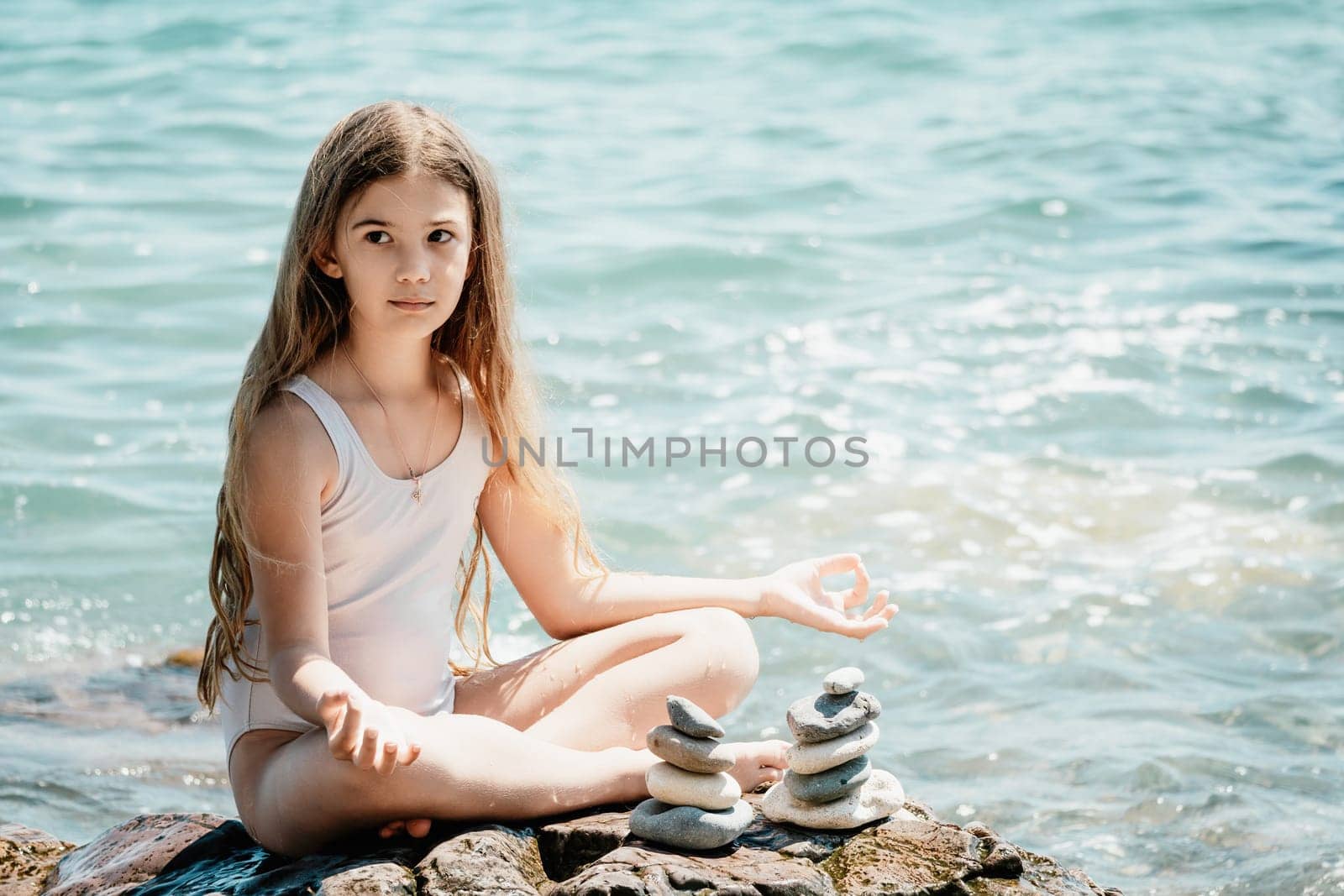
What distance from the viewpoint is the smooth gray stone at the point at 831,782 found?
2986 millimetres

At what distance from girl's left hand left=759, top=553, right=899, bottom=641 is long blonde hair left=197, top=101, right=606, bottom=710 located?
67 centimetres

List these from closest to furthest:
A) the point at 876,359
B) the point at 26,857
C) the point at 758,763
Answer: the point at 758,763, the point at 26,857, the point at 876,359

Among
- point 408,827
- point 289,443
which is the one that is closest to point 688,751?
point 408,827

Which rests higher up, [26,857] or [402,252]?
[402,252]

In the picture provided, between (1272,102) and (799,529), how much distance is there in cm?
811

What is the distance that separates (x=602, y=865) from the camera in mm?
2754

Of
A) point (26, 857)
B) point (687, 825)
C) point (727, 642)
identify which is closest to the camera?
point (687, 825)

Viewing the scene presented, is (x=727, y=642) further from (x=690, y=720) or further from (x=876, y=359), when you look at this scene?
(x=876, y=359)

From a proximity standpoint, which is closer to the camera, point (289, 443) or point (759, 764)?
point (289, 443)

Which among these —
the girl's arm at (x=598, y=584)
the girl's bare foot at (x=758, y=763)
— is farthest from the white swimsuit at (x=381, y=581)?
the girl's bare foot at (x=758, y=763)

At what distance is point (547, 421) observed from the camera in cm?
371

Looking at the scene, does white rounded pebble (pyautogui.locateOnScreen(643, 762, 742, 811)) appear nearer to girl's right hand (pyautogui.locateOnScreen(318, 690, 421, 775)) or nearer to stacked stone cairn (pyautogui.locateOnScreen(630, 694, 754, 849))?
stacked stone cairn (pyautogui.locateOnScreen(630, 694, 754, 849))

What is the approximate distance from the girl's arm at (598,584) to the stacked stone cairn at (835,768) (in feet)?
1.46

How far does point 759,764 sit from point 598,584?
0.62 metres
